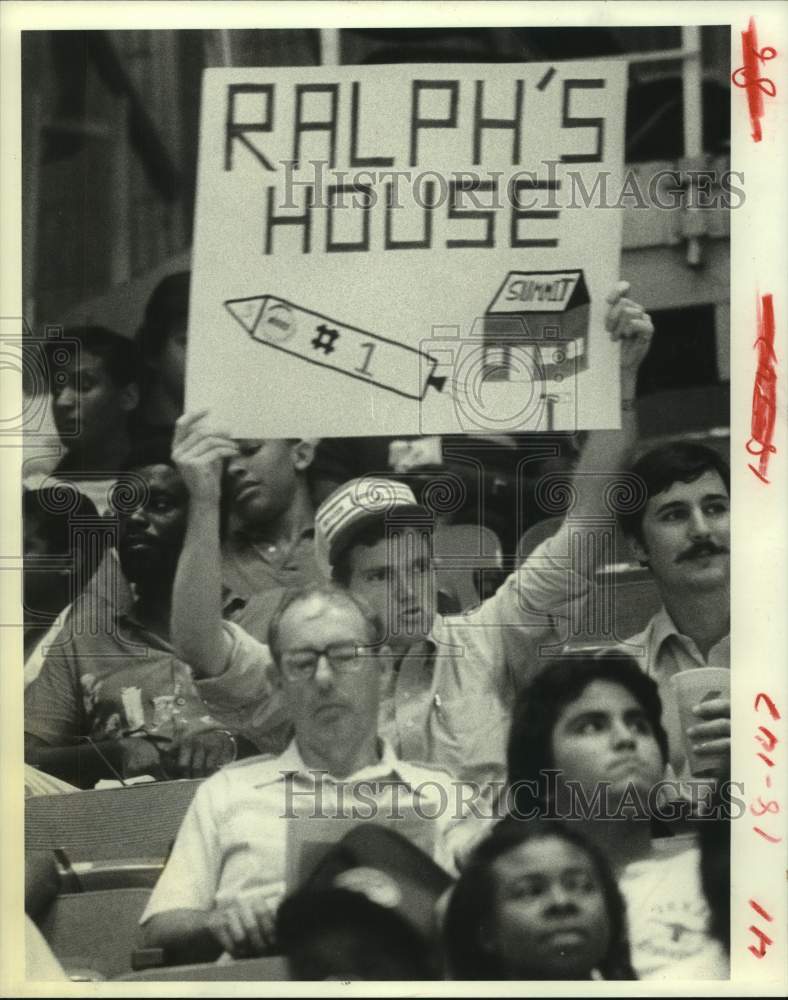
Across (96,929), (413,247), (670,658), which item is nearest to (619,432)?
(670,658)

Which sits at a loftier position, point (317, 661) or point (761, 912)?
point (317, 661)

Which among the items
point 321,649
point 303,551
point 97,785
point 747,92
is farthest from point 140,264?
point 747,92

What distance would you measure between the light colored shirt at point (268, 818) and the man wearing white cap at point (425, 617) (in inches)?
3.9

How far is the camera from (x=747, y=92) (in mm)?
3076

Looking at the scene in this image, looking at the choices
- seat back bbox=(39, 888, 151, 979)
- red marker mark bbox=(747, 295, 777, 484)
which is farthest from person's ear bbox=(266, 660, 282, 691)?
red marker mark bbox=(747, 295, 777, 484)

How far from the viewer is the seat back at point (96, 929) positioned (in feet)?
10.1

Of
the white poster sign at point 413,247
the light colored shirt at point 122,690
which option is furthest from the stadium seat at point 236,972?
the white poster sign at point 413,247

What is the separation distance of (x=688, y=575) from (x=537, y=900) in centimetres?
102

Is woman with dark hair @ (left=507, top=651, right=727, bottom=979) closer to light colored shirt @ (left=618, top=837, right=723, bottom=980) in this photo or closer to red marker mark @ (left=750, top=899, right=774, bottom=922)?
light colored shirt @ (left=618, top=837, right=723, bottom=980)

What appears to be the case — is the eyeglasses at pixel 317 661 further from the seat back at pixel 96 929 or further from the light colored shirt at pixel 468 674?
the seat back at pixel 96 929

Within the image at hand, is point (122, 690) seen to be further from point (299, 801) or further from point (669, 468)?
point (669, 468)

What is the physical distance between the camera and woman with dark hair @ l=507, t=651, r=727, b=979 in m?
3.05

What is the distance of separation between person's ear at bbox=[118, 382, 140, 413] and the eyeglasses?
0.84 meters

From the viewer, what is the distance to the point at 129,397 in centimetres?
309
